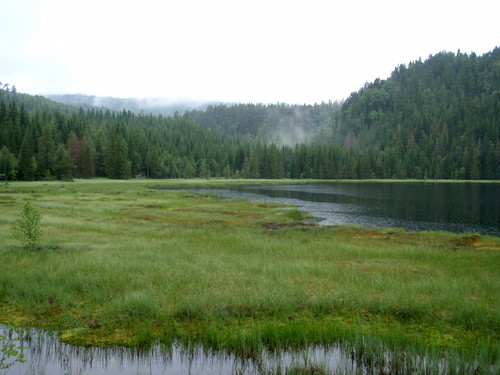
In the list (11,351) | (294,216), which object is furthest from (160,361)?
(294,216)

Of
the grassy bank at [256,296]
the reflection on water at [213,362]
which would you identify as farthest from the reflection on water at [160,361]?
the grassy bank at [256,296]

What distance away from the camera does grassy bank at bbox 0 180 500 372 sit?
9.59m

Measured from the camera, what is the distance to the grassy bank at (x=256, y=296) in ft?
31.4

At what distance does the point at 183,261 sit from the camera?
1678cm

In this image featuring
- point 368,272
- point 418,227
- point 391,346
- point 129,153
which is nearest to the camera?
point 391,346

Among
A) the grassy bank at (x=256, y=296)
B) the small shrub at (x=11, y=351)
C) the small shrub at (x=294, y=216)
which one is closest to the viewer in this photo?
the small shrub at (x=11, y=351)

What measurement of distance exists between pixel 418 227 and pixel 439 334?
1286 inches

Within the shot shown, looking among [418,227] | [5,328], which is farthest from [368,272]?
[418,227]

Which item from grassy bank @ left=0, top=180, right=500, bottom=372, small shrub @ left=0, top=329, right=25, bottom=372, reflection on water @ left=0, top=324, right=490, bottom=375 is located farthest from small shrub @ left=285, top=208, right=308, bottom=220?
small shrub @ left=0, top=329, right=25, bottom=372

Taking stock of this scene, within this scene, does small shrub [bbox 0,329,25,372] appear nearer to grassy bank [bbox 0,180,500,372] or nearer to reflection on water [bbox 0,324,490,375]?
reflection on water [bbox 0,324,490,375]

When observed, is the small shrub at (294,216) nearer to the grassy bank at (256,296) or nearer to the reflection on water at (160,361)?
the grassy bank at (256,296)

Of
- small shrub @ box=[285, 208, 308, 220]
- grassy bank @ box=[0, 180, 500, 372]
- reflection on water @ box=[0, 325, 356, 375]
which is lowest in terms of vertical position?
small shrub @ box=[285, 208, 308, 220]

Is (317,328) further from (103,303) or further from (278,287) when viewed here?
(103,303)

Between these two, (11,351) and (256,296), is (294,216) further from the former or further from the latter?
(11,351)
